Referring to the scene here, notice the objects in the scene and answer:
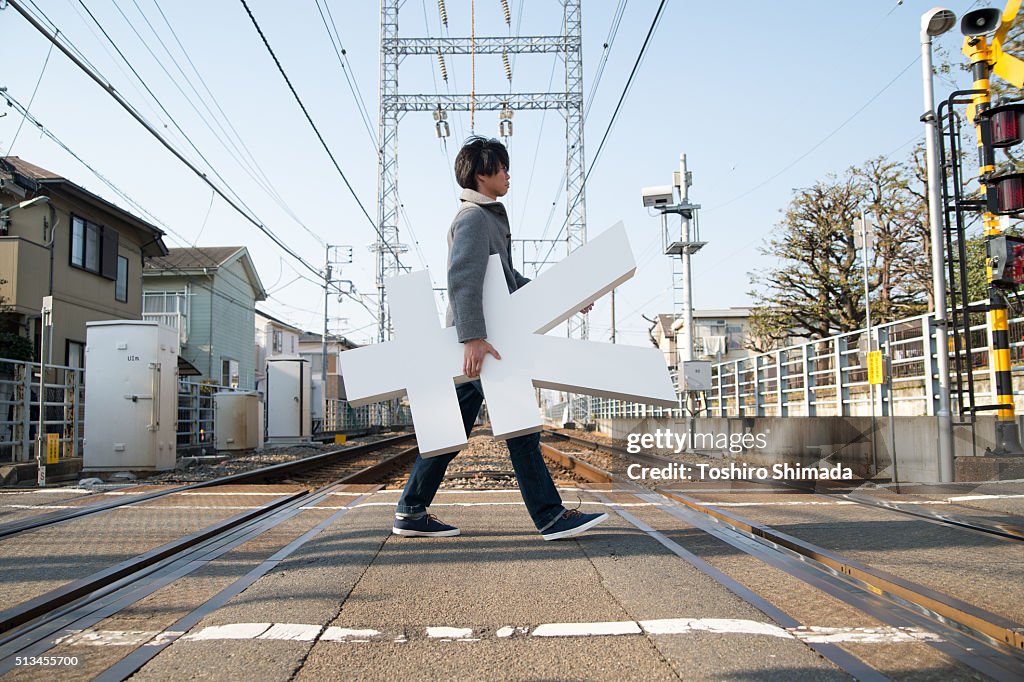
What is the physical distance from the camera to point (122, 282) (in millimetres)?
24484

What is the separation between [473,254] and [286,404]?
22.0 metres

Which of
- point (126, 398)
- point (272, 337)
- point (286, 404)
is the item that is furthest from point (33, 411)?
point (272, 337)

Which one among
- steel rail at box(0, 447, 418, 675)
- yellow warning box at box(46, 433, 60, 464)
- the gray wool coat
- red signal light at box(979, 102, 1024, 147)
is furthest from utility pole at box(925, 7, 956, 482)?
yellow warning box at box(46, 433, 60, 464)

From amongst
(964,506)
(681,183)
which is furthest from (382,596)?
(681,183)

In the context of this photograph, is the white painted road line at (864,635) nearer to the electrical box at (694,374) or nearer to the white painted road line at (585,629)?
the white painted road line at (585,629)

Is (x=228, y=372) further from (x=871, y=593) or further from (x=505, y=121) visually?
(x=871, y=593)

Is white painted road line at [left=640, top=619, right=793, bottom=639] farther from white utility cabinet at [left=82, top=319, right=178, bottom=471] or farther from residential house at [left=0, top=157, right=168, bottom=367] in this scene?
residential house at [left=0, top=157, right=168, bottom=367]

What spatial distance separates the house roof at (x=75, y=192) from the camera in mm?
17928

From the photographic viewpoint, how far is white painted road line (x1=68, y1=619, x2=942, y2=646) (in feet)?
7.88

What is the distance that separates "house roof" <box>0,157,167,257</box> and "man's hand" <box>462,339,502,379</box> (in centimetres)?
1414

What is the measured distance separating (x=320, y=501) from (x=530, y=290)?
330cm

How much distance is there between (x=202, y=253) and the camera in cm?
3816

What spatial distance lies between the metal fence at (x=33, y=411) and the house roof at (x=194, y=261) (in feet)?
67.6

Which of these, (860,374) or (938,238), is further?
(860,374)
